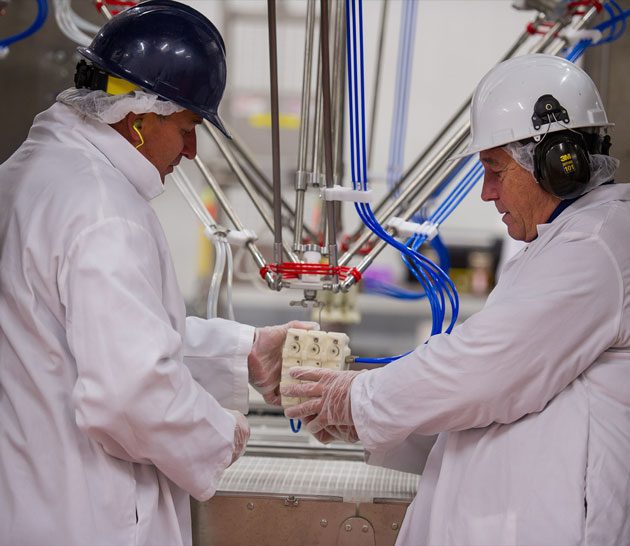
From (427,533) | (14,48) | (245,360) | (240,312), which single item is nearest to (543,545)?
(427,533)

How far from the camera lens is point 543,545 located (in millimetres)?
1441

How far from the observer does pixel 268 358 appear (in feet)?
6.53

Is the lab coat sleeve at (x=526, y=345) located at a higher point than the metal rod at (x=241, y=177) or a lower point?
lower

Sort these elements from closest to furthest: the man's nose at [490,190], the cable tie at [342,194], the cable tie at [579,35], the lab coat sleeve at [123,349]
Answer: the lab coat sleeve at [123,349], the man's nose at [490,190], the cable tie at [342,194], the cable tie at [579,35]

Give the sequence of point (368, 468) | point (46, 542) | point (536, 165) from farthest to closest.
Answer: point (368, 468)
point (536, 165)
point (46, 542)

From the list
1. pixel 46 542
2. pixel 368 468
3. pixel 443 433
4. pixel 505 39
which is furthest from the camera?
pixel 505 39

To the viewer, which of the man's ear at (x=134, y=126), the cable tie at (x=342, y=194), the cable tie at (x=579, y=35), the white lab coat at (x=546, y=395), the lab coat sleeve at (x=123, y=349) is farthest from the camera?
the cable tie at (x=579, y=35)

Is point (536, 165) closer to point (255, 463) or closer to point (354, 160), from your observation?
point (354, 160)

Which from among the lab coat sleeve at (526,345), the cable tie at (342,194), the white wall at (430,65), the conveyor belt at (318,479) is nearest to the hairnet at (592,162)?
the lab coat sleeve at (526,345)

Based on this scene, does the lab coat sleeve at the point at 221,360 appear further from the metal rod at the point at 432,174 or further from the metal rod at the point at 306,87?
the metal rod at the point at 306,87

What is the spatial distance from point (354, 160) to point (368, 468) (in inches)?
28.8

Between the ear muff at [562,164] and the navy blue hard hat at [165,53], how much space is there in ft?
1.91

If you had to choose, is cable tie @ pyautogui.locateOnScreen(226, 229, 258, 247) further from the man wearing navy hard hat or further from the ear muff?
the ear muff

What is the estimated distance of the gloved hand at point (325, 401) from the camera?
170cm
